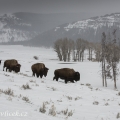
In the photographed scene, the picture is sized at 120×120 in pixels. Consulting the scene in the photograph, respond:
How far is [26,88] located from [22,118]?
6151 millimetres

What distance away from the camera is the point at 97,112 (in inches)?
295

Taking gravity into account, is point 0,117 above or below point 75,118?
above

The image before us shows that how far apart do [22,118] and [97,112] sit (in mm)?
4022

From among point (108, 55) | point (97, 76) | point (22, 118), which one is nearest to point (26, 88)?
point (22, 118)

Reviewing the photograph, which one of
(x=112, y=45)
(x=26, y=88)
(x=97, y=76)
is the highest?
(x=112, y=45)

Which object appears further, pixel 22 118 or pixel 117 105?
pixel 117 105

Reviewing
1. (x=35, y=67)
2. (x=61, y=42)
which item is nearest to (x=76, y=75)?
(x=35, y=67)

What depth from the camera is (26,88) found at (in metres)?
10.4

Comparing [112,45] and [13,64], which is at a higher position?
[112,45]

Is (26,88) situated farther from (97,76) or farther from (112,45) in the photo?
(97,76)

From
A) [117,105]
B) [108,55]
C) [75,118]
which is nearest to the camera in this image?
[75,118]

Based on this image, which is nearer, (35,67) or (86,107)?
(86,107)

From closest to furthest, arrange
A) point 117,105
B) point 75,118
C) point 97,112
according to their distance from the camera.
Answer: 1. point 75,118
2. point 97,112
3. point 117,105

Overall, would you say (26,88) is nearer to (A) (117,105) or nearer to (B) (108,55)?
(A) (117,105)
